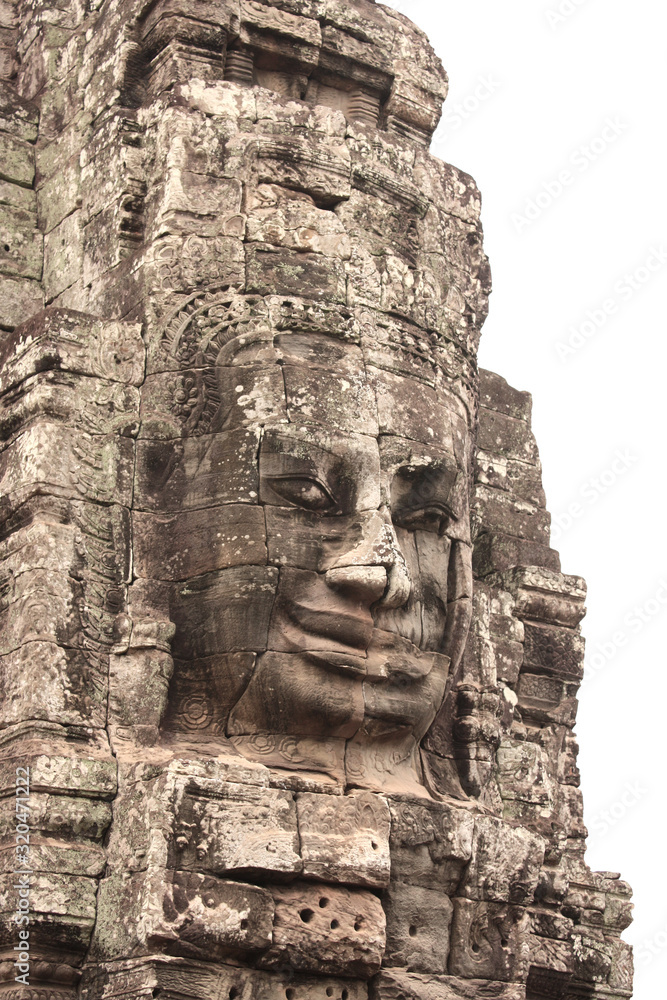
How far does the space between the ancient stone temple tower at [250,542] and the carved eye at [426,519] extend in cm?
2

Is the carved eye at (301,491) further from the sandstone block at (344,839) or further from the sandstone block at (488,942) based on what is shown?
the sandstone block at (488,942)

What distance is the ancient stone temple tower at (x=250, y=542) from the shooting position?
8.51 meters

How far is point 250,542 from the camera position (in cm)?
907

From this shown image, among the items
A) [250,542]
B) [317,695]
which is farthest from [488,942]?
[250,542]

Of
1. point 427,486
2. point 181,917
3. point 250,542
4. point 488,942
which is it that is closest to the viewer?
point 181,917

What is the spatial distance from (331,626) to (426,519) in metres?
1.07

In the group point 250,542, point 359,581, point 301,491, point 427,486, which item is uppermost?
point 427,486

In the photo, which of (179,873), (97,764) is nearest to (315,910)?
(179,873)

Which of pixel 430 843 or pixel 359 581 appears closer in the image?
pixel 359 581

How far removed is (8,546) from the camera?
922 cm

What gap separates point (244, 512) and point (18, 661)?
144 centimetres

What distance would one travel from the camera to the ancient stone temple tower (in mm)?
8508

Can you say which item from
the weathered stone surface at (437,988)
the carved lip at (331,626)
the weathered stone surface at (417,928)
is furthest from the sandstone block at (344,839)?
the carved lip at (331,626)

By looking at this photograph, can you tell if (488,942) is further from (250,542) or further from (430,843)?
(250,542)
